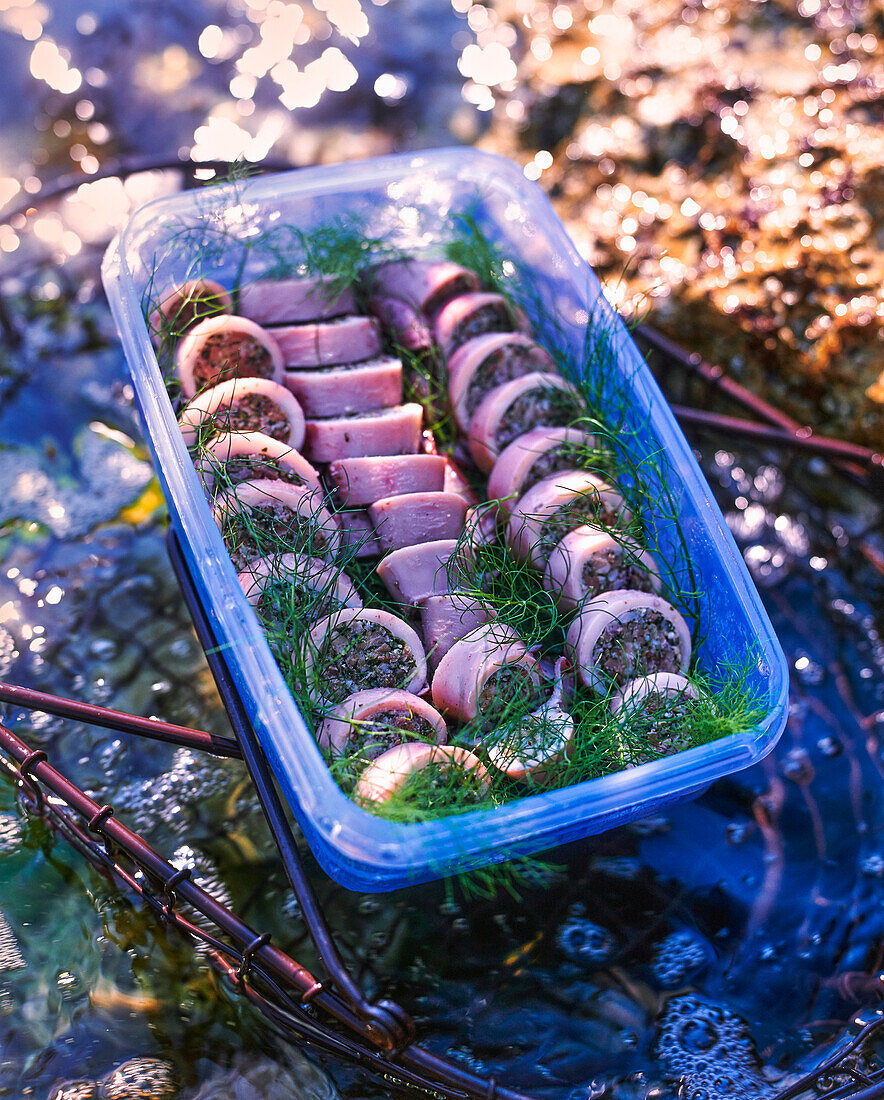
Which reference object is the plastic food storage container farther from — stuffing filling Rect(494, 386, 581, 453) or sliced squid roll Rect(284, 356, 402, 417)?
sliced squid roll Rect(284, 356, 402, 417)

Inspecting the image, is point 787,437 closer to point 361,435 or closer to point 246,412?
point 361,435

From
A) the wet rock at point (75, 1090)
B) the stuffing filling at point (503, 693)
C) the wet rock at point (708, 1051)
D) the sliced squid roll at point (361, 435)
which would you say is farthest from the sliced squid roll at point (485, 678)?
the wet rock at point (75, 1090)

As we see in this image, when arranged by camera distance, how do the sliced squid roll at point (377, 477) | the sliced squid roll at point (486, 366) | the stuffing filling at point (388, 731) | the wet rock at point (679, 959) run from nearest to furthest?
the stuffing filling at point (388, 731), the wet rock at point (679, 959), the sliced squid roll at point (377, 477), the sliced squid roll at point (486, 366)

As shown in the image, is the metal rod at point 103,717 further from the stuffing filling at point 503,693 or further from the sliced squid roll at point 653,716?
the sliced squid roll at point 653,716

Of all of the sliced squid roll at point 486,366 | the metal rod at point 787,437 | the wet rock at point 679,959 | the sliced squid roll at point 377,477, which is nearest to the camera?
the wet rock at point 679,959

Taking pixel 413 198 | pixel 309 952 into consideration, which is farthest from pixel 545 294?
pixel 309 952

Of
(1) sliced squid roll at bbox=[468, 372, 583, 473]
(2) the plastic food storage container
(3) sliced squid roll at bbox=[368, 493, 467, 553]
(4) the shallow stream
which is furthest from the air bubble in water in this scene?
(1) sliced squid roll at bbox=[468, 372, 583, 473]

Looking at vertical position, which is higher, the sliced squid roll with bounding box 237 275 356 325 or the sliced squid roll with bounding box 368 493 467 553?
the sliced squid roll with bounding box 237 275 356 325

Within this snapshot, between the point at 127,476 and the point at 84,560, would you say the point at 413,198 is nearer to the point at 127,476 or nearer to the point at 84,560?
the point at 127,476
